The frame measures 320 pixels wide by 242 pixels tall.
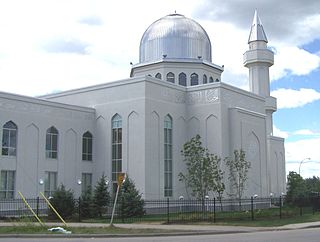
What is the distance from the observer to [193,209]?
37.4 metres

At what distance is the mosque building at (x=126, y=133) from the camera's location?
36.0 metres

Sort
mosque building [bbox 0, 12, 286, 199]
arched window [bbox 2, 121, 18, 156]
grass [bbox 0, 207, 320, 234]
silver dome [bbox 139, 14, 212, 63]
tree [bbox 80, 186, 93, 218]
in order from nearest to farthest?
1. grass [bbox 0, 207, 320, 234]
2. tree [bbox 80, 186, 93, 218]
3. arched window [bbox 2, 121, 18, 156]
4. mosque building [bbox 0, 12, 286, 199]
5. silver dome [bbox 139, 14, 212, 63]

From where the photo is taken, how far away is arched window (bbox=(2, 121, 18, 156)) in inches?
1376

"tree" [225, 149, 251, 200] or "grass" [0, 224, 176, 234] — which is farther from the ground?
"tree" [225, 149, 251, 200]

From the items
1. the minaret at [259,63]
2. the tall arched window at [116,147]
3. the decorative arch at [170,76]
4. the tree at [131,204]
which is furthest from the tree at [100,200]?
the minaret at [259,63]

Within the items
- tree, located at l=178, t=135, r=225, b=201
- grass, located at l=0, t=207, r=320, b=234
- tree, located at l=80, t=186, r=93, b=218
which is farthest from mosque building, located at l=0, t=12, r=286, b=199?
grass, located at l=0, t=207, r=320, b=234

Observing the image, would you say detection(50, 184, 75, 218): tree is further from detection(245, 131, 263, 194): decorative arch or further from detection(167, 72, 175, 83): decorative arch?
detection(167, 72, 175, 83): decorative arch

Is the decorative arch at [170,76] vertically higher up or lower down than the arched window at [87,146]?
higher up

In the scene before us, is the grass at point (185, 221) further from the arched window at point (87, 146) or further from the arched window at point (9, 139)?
the arched window at point (87, 146)

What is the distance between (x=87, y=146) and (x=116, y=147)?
256cm

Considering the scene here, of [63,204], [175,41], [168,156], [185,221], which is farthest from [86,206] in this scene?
[175,41]

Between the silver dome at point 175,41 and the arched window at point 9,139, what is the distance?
19.0m

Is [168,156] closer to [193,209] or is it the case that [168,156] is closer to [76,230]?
[193,209]

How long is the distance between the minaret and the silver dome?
5.20 metres
